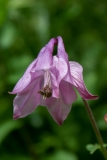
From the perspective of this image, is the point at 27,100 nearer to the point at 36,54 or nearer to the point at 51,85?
the point at 51,85

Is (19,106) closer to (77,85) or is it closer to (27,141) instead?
(77,85)

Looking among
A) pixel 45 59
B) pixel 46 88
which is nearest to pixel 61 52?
pixel 45 59

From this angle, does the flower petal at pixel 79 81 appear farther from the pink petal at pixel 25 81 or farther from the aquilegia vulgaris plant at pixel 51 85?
the pink petal at pixel 25 81

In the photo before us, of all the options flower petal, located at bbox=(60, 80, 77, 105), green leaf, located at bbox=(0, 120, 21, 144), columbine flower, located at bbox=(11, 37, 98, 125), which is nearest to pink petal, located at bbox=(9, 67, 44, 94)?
columbine flower, located at bbox=(11, 37, 98, 125)

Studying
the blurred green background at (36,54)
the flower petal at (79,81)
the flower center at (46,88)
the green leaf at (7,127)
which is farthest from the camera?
the blurred green background at (36,54)

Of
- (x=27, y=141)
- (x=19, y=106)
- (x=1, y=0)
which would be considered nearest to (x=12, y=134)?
(x=27, y=141)

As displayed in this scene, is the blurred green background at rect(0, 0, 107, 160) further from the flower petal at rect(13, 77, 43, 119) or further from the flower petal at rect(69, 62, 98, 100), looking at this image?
the flower petal at rect(69, 62, 98, 100)

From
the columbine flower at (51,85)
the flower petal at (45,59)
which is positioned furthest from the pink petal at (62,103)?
the flower petal at (45,59)
